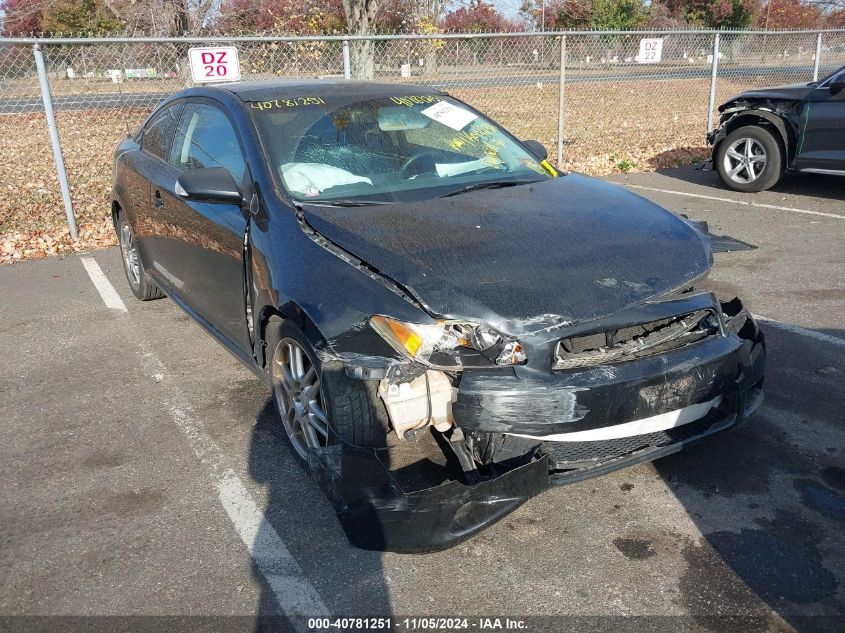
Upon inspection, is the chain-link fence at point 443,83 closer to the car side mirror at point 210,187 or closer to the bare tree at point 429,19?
the bare tree at point 429,19

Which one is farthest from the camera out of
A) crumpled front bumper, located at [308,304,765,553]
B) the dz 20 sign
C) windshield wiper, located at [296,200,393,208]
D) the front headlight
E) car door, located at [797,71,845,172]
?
car door, located at [797,71,845,172]

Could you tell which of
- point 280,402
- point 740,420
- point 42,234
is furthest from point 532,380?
point 42,234

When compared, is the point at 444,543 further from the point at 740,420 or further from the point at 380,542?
the point at 740,420

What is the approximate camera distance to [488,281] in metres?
2.86

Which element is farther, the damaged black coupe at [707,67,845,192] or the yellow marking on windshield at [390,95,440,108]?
the damaged black coupe at [707,67,845,192]

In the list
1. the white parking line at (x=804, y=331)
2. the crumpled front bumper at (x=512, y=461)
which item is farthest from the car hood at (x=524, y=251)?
the white parking line at (x=804, y=331)

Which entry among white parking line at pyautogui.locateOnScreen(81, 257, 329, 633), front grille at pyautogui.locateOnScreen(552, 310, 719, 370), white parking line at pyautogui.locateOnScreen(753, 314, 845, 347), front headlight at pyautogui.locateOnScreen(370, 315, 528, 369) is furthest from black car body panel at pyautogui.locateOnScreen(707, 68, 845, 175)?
white parking line at pyautogui.locateOnScreen(81, 257, 329, 633)

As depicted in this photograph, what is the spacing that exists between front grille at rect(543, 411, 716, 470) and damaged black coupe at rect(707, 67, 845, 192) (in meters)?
6.69

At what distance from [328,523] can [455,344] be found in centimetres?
94

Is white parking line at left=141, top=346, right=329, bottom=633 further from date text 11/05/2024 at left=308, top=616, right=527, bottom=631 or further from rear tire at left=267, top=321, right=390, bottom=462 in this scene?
rear tire at left=267, top=321, right=390, bottom=462

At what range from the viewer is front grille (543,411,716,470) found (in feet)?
9.20

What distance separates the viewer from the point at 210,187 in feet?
11.8

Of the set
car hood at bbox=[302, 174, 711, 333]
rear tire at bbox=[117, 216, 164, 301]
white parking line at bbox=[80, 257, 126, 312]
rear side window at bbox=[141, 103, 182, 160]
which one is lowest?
white parking line at bbox=[80, 257, 126, 312]

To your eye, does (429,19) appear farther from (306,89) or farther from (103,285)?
(306,89)
